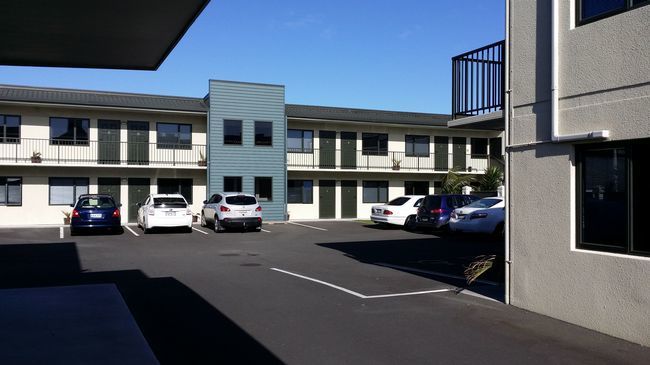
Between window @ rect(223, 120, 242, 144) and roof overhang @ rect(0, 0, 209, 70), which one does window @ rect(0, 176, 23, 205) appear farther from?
roof overhang @ rect(0, 0, 209, 70)

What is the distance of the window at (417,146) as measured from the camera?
3362cm

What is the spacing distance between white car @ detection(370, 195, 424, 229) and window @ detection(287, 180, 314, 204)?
278 inches

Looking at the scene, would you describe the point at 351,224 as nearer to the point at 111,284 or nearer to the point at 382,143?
the point at 382,143

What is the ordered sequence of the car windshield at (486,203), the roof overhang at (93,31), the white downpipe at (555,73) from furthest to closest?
the car windshield at (486,203) < the white downpipe at (555,73) < the roof overhang at (93,31)

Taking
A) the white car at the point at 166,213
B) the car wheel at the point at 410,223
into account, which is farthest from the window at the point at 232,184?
the car wheel at the point at 410,223

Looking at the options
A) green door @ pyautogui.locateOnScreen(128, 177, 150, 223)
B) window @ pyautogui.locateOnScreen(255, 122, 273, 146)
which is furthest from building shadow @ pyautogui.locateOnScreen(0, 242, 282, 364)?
window @ pyautogui.locateOnScreen(255, 122, 273, 146)

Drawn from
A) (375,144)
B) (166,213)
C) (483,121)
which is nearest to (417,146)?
(375,144)

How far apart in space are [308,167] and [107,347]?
2461cm

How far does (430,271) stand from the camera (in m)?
12.1

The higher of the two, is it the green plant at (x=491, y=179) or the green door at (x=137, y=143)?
the green door at (x=137, y=143)

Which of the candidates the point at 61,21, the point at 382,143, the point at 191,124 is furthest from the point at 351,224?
the point at 61,21

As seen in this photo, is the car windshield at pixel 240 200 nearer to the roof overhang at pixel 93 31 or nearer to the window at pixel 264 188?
the window at pixel 264 188

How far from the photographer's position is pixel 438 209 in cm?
2181

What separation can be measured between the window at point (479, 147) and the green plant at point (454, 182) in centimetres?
281
